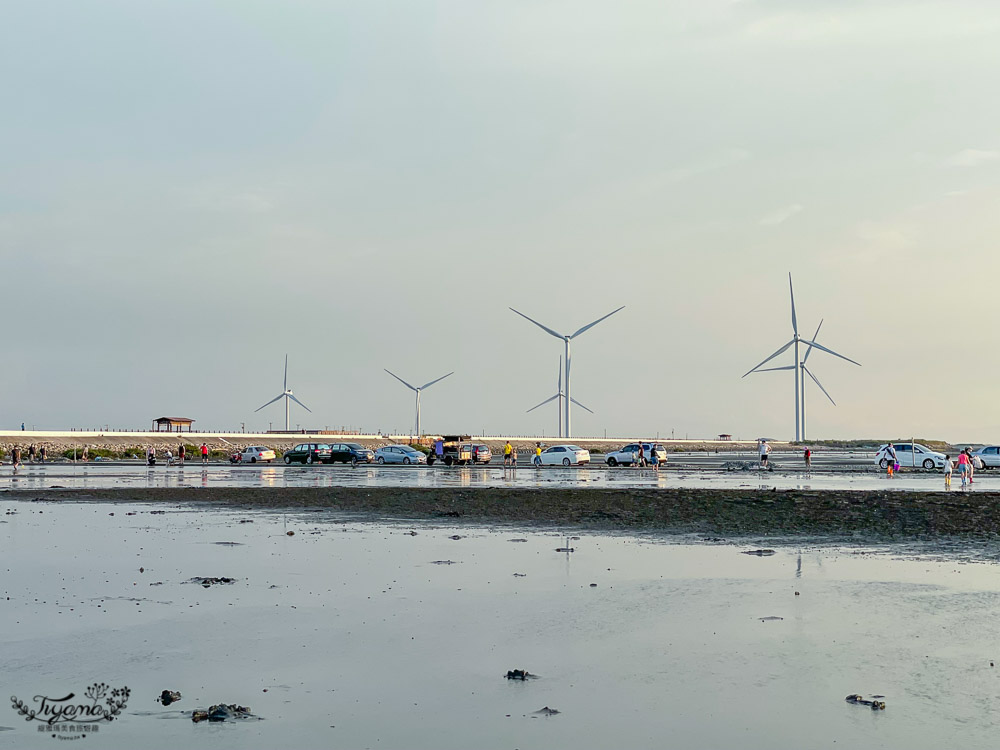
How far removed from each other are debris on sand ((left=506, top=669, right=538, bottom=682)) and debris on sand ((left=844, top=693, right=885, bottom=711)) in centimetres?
281

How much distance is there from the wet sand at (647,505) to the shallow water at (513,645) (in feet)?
18.9

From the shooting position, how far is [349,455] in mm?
80500

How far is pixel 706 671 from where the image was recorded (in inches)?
401

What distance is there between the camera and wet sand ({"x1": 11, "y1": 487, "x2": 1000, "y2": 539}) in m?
25.7

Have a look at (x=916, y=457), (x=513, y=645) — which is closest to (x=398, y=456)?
(x=916, y=457)

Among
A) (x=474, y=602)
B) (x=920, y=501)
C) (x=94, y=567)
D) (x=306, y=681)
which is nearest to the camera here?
(x=306, y=681)

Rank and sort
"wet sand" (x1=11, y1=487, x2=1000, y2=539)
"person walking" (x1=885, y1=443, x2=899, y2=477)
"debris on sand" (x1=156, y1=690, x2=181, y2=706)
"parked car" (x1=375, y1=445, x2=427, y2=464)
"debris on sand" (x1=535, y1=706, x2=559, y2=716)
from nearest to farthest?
"debris on sand" (x1=535, y1=706, x2=559, y2=716), "debris on sand" (x1=156, y1=690, x2=181, y2=706), "wet sand" (x1=11, y1=487, x2=1000, y2=539), "person walking" (x1=885, y1=443, x2=899, y2=477), "parked car" (x1=375, y1=445, x2=427, y2=464)

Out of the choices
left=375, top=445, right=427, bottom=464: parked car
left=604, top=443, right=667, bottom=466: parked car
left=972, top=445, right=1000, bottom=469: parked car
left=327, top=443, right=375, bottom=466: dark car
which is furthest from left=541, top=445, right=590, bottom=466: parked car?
left=972, top=445, right=1000, bottom=469: parked car

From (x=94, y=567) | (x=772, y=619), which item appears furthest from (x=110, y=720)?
(x=94, y=567)

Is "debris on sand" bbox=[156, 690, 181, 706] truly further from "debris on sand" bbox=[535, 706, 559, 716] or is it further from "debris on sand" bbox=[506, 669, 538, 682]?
"debris on sand" bbox=[535, 706, 559, 716]

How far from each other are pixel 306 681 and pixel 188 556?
34.1ft

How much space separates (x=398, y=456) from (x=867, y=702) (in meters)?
73.4

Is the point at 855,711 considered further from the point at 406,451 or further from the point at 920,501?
the point at 406,451

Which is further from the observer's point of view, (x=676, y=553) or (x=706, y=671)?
(x=676, y=553)
